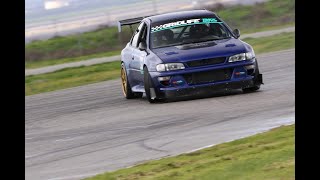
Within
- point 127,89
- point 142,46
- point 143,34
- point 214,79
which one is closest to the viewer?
point 214,79

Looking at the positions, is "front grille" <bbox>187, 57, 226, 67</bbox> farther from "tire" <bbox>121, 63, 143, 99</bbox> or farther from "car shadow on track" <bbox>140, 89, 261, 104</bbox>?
"tire" <bbox>121, 63, 143, 99</bbox>

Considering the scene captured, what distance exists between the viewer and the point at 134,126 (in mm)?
13102

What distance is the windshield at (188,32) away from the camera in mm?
16391

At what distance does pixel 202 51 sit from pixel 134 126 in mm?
2876

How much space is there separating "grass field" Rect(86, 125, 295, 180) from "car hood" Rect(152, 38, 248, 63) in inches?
203

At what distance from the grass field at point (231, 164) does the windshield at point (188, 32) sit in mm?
6233

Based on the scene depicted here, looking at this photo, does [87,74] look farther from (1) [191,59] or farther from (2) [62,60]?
(1) [191,59]

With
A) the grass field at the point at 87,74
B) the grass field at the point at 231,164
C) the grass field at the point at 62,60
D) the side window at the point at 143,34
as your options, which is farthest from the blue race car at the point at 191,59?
the grass field at the point at 62,60

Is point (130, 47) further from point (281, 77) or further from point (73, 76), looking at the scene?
point (73, 76)

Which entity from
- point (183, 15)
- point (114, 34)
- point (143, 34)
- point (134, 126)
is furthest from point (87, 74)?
point (134, 126)
